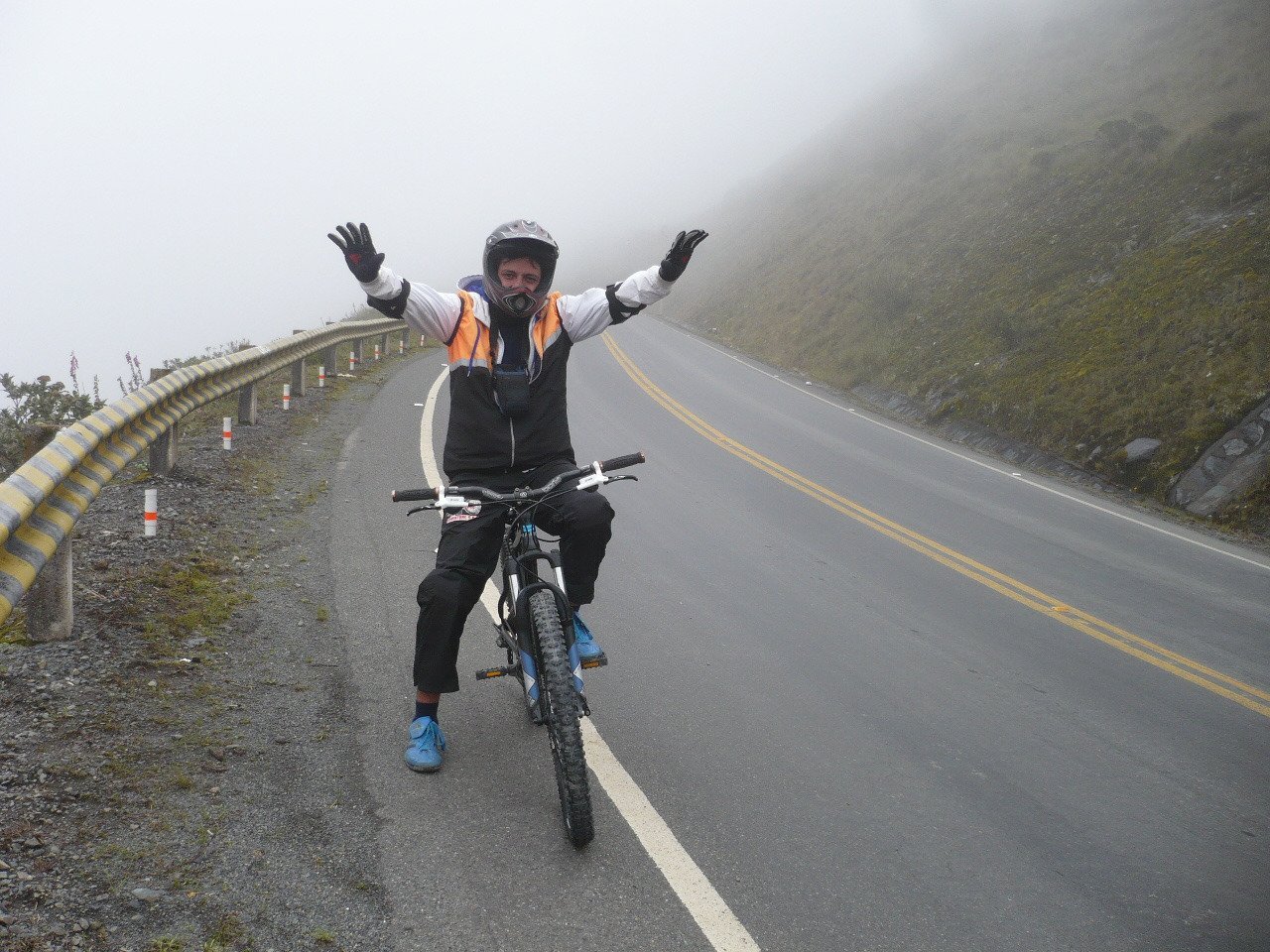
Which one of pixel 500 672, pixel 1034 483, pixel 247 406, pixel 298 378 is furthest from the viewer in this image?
pixel 298 378

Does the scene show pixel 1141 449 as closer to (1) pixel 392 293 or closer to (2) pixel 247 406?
(2) pixel 247 406

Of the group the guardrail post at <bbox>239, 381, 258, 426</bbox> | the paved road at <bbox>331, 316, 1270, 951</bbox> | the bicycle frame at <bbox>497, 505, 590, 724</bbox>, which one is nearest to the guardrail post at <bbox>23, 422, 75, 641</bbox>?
the paved road at <bbox>331, 316, 1270, 951</bbox>

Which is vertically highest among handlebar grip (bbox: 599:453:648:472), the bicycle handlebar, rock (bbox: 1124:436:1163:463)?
handlebar grip (bbox: 599:453:648:472)

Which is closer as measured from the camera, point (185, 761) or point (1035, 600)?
point (185, 761)

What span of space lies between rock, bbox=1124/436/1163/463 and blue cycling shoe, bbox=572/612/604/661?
13323mm

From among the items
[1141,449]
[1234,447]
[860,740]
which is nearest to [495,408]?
[860,740]

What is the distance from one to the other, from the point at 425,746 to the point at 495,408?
155cm

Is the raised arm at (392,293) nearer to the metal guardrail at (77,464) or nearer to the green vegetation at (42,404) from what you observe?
the metal guardrail at (77,464)

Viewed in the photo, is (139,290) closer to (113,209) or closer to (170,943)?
(113,209)

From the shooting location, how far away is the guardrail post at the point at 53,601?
4.84m

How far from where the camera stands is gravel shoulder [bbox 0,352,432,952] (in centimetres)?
309

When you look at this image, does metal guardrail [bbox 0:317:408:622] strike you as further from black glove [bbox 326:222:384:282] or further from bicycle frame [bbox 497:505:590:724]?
bicycle frame [bbox 497:505:590:724]

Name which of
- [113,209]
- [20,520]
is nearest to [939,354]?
[20,520]

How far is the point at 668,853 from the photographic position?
3762mm
